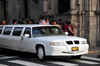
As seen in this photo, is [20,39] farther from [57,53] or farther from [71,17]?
[71,17]

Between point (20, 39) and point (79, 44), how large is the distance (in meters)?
2.78

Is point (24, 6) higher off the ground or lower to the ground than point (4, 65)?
higher

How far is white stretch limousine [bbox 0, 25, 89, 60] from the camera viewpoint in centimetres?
1003

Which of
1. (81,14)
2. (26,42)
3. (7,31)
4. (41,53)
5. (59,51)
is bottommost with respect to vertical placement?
(41,53)

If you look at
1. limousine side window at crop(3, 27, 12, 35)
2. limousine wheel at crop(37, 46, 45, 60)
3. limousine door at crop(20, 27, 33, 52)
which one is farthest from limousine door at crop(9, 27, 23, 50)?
limousine wheel at crop(37, 46, 45, 60)

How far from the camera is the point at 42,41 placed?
10.4 meters

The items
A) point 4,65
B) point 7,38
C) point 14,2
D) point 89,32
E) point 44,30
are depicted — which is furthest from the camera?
point 14,2

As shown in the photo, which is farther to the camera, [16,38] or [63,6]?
[63,6]

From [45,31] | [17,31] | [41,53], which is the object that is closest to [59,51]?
[41,53]

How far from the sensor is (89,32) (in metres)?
16.5

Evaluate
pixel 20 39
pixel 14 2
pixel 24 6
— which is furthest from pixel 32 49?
pixel 14 2

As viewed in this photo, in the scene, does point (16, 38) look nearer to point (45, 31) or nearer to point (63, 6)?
point (45, 31)

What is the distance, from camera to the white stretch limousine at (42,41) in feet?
32.9

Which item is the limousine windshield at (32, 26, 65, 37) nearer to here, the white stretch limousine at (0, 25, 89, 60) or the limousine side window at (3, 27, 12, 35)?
the white stretch limousine at (0, 25, 89, 60)
